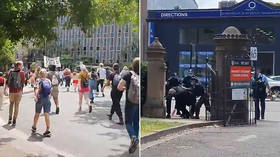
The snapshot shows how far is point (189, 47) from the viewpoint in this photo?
4.34ft

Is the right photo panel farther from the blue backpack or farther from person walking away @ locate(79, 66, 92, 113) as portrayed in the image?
the blue backpack

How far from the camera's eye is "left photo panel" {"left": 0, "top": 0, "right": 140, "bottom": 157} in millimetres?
1457

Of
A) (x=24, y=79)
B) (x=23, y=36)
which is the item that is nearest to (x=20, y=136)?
(x=24, y=79)

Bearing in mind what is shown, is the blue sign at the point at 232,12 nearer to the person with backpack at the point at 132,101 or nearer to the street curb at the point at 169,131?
the person with backpack at the point at 132,101

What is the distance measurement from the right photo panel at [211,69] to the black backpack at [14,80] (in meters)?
0.60

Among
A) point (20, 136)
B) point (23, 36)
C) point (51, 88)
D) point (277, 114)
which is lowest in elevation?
point (20, 136)

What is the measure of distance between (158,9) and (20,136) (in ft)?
3.14

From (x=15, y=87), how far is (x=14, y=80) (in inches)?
1.3

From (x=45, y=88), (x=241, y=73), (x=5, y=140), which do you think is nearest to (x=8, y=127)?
(x=5, y=140)

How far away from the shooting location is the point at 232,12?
50.3 inches

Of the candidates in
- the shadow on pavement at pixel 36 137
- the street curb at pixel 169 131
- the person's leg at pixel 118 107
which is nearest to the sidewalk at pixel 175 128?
the street curb at pixel 169 131

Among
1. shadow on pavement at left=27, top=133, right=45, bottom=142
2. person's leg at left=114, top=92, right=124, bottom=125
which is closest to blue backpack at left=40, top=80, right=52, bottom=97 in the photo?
shadow on pavement at left=27, top=133, right=45, bottom=142

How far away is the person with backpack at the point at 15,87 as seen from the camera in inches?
65.6

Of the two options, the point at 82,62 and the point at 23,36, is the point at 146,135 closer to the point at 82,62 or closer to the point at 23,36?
the point at 82,62
